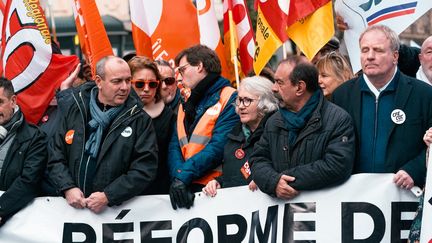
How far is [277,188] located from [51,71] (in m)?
3.55

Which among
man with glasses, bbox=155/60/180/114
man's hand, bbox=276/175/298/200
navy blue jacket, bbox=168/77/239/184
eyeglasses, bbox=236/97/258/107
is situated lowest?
man's hand, bbox=276/175/298/200

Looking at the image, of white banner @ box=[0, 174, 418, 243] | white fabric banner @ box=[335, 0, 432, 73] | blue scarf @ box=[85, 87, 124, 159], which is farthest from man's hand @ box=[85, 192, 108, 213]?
white fabric banner @ box=[335, 0, 432, 73]

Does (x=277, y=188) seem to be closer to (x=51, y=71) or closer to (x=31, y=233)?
(x=31, y=233)

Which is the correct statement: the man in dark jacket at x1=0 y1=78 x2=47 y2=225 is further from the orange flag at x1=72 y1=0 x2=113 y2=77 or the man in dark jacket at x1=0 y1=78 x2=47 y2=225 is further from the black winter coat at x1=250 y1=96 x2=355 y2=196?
the black winter coat at x1=250 y1=96 x2=355 y2=196

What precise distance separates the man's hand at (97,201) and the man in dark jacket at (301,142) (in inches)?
52.0

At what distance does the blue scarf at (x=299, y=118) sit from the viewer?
795 centimetres

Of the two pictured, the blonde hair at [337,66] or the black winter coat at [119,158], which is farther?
the blonde hair at [337,66]

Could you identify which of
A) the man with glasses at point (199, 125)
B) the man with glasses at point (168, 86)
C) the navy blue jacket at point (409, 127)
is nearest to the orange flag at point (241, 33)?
the man with glasses at point (168, 86)

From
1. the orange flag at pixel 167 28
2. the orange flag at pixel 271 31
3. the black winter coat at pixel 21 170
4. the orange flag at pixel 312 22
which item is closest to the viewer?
the black winter coat at pixel 21 170

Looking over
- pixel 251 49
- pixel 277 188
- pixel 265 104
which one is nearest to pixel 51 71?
pixel 251 49

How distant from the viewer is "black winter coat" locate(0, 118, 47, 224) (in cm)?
910

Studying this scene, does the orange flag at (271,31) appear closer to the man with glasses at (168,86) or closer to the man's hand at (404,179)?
the man with glasses at (168,86)

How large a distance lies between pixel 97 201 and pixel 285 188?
1654mm

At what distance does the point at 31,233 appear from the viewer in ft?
30.3
